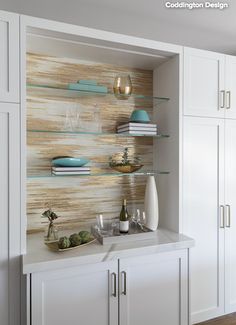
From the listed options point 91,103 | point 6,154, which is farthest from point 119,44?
point 6,154

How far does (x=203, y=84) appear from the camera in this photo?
2.13 metres

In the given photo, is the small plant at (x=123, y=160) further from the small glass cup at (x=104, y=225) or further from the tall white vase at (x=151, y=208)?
the small glass cup at (x=104, y=225)

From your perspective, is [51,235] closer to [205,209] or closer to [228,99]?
[205,209]

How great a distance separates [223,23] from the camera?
98.5 inches

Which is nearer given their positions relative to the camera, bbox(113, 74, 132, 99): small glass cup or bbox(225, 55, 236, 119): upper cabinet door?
bbox(113, 74, 132, 99): small glass cup

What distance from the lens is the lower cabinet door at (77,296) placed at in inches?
59.1

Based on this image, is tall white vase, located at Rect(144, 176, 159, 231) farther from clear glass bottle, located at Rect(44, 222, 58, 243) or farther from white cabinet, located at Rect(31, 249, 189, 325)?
clear glass bottle, located at Rect(44, 222, 58, 243)

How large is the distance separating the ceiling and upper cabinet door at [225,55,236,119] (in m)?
0.48

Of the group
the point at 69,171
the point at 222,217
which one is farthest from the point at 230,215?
the point at 69,171

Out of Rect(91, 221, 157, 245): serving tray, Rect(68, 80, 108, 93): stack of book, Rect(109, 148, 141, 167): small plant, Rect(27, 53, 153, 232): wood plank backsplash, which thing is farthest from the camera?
Rect(109, 148, 141, 167): small plant

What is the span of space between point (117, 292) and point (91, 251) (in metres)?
0.32

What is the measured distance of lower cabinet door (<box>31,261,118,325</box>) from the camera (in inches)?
59.1

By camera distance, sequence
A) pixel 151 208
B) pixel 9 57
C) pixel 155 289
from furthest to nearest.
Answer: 1. pixel 151 208
2. pixel 155 289
3. pixel 9 57

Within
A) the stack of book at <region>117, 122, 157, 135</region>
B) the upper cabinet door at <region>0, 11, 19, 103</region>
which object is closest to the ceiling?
the upper cabinet door at <region>0, 11, 19, 103</region>
